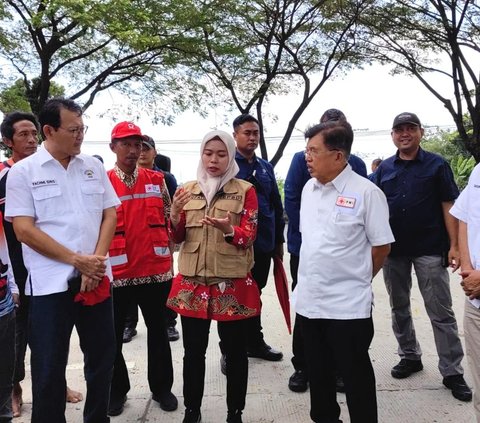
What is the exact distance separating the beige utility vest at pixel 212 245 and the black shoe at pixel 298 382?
3.62ft

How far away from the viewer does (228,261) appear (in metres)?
2.69

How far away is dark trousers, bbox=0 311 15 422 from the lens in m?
2.44

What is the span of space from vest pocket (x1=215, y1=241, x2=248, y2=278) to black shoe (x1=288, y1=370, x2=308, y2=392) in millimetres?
1141

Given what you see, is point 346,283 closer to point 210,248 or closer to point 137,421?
point 210,248

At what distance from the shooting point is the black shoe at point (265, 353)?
3992mm

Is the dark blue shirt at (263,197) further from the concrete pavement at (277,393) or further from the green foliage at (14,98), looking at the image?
the green foliage at (14,98)

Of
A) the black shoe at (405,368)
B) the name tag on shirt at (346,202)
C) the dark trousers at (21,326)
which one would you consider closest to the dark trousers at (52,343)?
the dark trousers at (21,326)

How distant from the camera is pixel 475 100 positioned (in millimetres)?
12383

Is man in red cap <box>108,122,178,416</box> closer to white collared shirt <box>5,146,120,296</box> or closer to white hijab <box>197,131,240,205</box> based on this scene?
white hijab <box>197,131,240,205</box>

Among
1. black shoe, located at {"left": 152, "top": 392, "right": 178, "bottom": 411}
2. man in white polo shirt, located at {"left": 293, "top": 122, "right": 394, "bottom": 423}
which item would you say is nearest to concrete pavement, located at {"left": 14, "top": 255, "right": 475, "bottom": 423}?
black shoe, located at {"left": 152, "top": 392, "right": 178, "bottom": 411}

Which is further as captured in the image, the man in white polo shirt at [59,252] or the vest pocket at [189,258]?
the vest pocket at [189,258]

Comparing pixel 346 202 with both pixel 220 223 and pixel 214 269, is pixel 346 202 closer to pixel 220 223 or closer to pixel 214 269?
pixel 220 223

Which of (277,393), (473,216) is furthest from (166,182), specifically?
(473,216)

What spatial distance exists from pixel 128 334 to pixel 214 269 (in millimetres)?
2268
